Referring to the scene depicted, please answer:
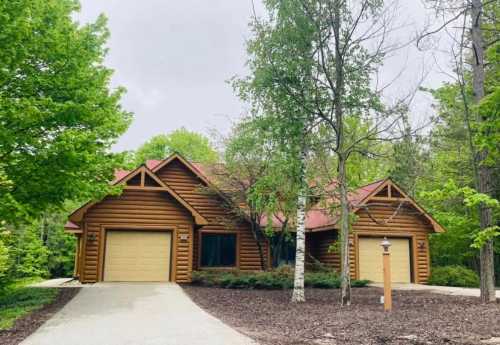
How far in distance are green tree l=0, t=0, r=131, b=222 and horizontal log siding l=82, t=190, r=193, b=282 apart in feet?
11.5

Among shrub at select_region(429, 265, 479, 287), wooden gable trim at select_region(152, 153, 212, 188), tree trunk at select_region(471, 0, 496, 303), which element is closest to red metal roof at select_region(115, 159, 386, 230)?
wooden gable trim at select_region(152, 153, 212, 188)

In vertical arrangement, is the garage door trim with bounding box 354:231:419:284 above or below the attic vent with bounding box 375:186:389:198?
below

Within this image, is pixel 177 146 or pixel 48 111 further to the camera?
pixel 177 146

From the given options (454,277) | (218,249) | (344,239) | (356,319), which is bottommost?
(356,319)

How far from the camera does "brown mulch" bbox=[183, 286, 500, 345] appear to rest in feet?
23.3

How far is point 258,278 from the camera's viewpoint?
16.4m

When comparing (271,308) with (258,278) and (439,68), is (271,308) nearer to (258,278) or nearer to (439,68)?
(258,278)

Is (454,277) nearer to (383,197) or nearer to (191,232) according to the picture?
(383,197)

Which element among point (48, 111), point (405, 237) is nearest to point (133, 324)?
point (48, 111)

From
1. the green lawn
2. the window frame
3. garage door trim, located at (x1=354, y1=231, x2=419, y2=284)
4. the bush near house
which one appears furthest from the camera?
garage door trim, located at (x1=354, y1=231, x2=419, y2=284)

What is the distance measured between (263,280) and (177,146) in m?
39.4

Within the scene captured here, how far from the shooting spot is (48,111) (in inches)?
433

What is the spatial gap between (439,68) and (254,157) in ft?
25.2

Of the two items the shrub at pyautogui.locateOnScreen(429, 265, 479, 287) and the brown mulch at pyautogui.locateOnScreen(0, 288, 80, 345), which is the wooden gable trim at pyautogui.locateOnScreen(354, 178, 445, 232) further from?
the brown mulch at pyautogui.locateOnScreen(0, 288, 80, 345)
